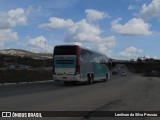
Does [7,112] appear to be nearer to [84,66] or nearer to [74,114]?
[74,114]

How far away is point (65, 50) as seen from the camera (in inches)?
1421

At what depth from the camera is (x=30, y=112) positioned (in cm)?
1425

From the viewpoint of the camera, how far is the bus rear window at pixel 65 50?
35719 millimetres

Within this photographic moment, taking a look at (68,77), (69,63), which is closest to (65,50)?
(69,63)

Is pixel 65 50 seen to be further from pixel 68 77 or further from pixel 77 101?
pixel 77 101

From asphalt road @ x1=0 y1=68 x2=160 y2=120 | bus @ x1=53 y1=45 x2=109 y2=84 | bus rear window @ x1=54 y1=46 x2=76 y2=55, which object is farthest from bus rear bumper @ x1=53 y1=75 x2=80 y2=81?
asphalt road @ x1=0 y1=68 x2=160 y2=120

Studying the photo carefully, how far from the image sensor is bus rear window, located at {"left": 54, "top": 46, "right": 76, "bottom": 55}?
35.7 m

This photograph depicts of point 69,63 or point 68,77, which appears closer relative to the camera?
point 69,63

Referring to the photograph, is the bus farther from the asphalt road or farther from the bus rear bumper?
the asphalt road

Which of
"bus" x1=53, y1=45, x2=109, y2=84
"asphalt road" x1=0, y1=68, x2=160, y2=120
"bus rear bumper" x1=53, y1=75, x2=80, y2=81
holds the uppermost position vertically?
"bus" x1=53, y1=45, x2=109, y2=84

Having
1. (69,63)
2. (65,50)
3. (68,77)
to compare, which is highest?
(65,50)

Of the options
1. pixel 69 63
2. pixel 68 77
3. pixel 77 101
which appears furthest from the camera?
pixel 68 77

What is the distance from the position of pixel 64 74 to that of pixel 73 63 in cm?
129

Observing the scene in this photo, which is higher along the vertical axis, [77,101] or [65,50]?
[65,50]
